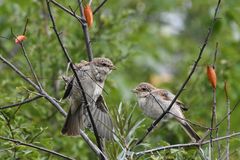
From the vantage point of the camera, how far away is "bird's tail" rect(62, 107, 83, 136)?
19.6 ft

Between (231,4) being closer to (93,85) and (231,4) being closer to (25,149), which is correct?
(93,85)

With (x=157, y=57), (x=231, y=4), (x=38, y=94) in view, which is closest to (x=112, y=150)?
(x=38, y=94)

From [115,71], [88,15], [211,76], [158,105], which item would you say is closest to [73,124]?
[158,105]

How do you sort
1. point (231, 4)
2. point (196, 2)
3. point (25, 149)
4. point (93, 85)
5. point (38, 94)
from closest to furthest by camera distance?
point (38, 94)
point (25, 149)
point (93, 85)
point (231, 4)
point (196, 2)

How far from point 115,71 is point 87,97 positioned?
3978mm

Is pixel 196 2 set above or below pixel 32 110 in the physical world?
above

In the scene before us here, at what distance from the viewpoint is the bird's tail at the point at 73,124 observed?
5.99 m

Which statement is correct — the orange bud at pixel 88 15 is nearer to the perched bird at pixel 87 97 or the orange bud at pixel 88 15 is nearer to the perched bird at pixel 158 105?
the perched bird at pixel 87 97

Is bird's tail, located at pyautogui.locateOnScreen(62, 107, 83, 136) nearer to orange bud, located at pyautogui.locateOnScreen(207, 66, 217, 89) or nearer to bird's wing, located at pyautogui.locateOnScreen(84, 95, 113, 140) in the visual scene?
bird's wing, located at pyautogui.locateOnScreen(84, 95, 113, 140)

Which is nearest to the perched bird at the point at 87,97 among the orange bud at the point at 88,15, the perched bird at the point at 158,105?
the perched bird at the point at 158,105

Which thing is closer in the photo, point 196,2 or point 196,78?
point 196,78

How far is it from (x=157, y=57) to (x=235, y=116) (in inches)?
111

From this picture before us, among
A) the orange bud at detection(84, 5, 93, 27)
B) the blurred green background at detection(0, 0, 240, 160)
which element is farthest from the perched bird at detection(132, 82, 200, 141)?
the orange bud at detection(84, 5, 93, 27)

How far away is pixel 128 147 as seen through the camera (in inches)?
200
